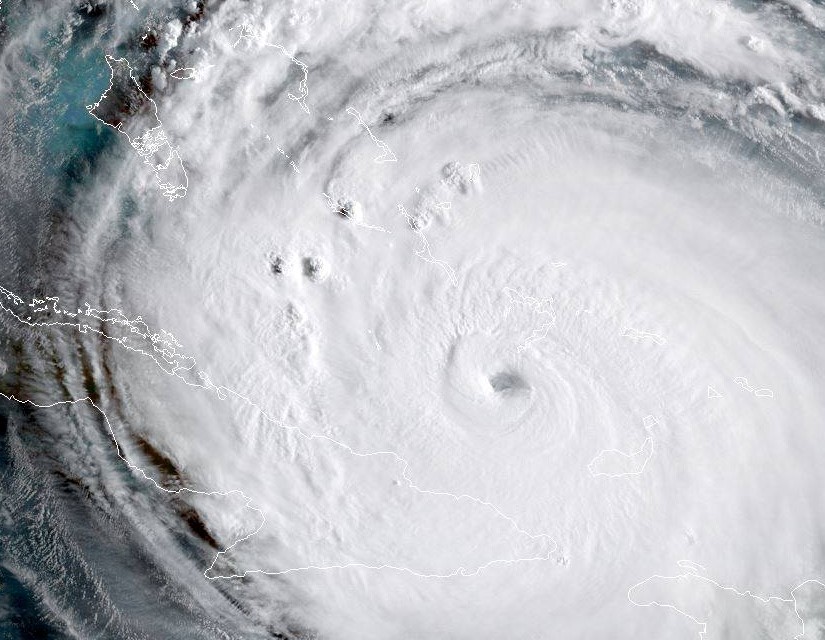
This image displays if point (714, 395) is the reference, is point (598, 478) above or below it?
below

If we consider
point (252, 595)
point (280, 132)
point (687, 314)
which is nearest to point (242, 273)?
point (280, 132)

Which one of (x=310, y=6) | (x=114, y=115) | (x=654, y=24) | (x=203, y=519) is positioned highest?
(x=654, y=24)

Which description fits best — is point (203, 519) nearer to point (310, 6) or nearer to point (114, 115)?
point (114, 115)

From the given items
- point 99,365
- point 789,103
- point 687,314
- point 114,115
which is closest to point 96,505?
point 99,365

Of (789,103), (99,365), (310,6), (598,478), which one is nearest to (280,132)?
(310,6)

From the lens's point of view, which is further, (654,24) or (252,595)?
(252,595)

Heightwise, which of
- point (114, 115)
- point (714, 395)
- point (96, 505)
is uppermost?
point (714, 395)

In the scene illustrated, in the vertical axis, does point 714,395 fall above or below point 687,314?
below

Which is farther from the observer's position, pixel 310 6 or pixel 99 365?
pixel 99 365

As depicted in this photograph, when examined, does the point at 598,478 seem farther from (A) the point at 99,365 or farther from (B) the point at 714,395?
(A) the point at 99,365
